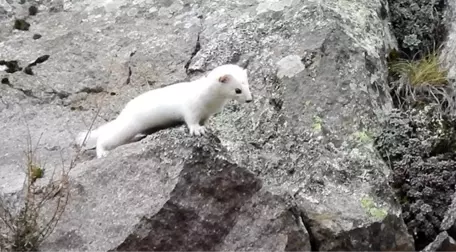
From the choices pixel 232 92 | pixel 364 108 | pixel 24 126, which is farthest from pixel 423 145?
pixel 24 126

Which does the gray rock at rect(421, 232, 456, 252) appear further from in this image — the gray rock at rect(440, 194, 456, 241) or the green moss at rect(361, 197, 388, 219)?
the green moss at rect(361, 197, 388, 219)

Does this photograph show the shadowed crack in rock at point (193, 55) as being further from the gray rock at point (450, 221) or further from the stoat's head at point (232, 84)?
the gray rock at point (450, 221)

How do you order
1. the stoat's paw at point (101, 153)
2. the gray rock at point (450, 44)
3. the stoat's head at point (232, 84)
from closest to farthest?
the stoat's head at point (232, 84) < the stoat's paw at point (101, 153) < the gray rock at point (450, 44)

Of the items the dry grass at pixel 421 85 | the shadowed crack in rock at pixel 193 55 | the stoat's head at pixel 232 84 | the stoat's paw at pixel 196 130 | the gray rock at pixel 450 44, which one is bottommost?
the gray rock at pixel 450 44

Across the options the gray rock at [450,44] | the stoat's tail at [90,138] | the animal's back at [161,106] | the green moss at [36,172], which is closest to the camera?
the animal's back at [161,106]

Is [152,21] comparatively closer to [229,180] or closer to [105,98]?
[105,98]

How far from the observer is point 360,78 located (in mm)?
5207

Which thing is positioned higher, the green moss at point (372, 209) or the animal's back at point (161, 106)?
the animal's back at point (161, 106)

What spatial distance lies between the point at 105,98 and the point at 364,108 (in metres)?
1.75

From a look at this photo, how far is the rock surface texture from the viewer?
13.6 feet

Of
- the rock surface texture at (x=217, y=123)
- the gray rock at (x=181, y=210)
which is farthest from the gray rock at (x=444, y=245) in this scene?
the gray rock at (x=181, y=210)

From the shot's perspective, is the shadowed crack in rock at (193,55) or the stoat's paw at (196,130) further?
the shadowed crack in rock at (193,55)

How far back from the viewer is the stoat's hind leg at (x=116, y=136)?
4.56 metres

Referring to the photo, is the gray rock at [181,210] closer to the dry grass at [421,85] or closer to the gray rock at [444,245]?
the gray rock at [444,245]
